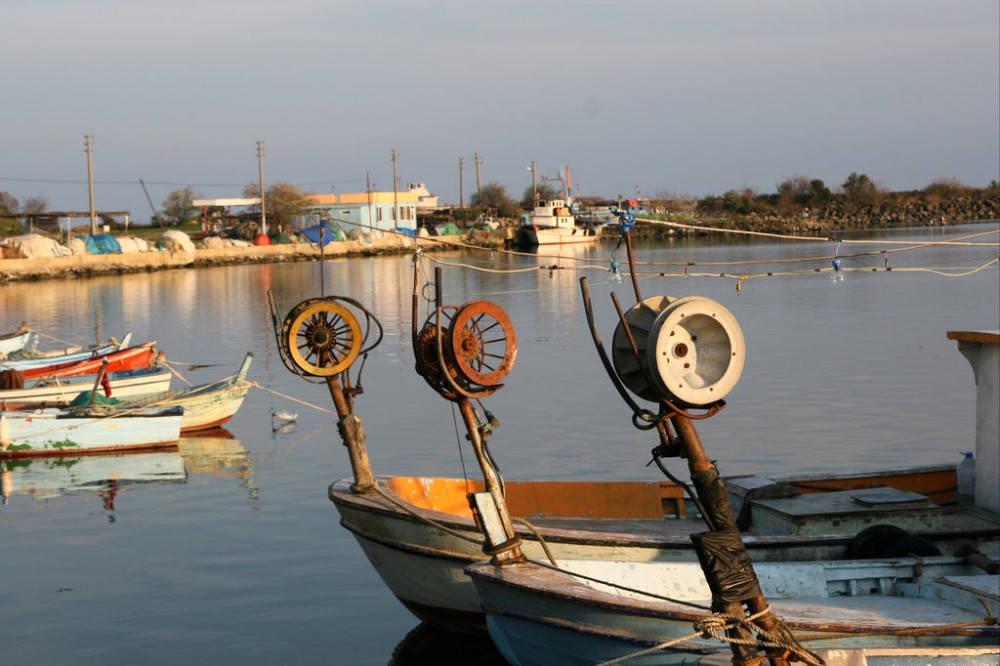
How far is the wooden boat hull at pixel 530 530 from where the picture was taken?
32.2 ft

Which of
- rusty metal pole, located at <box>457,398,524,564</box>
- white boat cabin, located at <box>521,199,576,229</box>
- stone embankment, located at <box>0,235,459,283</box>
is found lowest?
rusty metal pole, located at <box>457,398,524,564</box>

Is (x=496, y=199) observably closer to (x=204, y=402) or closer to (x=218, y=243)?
(x=218, y=243)

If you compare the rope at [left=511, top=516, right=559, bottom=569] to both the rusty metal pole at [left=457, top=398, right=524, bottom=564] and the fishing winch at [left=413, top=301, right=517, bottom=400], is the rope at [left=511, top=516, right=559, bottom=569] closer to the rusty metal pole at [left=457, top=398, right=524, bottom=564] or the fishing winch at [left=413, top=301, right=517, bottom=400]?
the rusty metal pole at [left=457, top=398, right=524, bottom=564]

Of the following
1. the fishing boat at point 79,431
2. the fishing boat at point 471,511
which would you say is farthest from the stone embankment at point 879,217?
the fishing boat at point 471,511

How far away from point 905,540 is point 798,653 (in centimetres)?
303

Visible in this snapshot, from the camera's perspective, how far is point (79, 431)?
20.5 metres

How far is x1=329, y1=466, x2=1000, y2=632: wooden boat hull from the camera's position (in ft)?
32.2

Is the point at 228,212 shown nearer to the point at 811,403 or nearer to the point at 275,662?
the point at 811,403

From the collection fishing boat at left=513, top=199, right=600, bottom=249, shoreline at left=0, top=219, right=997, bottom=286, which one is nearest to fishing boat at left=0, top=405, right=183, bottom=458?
shoreline at left=0, top=219, right=997, bottom=286

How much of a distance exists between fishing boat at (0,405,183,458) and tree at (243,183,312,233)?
282ft

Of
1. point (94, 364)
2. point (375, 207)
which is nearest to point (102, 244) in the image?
point (375, 207)

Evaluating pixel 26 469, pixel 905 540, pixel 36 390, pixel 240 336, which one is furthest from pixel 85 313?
pixel 905 540

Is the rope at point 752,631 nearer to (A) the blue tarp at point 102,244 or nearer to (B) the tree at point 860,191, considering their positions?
(A) the blue tarp at point 102,244

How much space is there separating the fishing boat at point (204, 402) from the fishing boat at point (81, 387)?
1.29m
